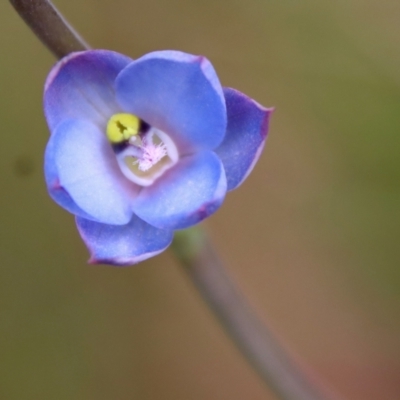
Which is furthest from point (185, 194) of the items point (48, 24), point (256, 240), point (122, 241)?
point (256, 240)

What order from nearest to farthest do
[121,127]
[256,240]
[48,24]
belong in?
1. [48,24]
2. [121,127]
3. [256,240]

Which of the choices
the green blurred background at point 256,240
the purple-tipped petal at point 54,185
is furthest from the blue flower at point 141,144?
the green blurred background at point 256,240

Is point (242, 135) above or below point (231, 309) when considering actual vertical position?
above

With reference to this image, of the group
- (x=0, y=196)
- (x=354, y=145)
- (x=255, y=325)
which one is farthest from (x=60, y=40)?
(x=354, y=145)

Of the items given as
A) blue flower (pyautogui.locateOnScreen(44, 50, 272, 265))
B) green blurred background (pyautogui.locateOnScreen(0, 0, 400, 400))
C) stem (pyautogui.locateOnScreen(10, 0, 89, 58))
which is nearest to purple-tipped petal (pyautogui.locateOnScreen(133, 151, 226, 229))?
blue flower (pyautogui.locateOnScreen(44, 50, 272, 265))

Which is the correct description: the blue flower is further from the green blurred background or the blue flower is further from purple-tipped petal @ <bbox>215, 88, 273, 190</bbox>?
the green blurred background

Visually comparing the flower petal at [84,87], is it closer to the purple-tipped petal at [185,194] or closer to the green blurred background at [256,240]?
the purple-tipped petal at [185,194]

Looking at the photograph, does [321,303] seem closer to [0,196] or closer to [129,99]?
[0,196]

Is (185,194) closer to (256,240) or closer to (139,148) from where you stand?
(139,148)
